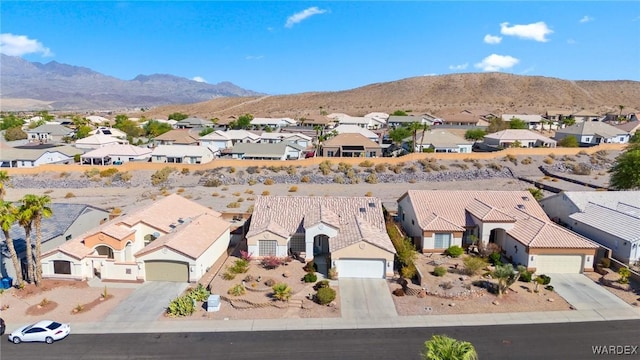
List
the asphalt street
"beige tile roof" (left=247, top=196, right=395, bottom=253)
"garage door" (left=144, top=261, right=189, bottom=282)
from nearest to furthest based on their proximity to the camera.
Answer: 1. the asphalt street
2. "garage door" (left=144, top=261, right=189, bottom=282)
3. "beige tile roof" (left=247, top=196, right=395, bottom=253)

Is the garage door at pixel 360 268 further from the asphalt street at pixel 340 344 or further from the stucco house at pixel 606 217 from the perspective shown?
the stucco house at pixel 606 217

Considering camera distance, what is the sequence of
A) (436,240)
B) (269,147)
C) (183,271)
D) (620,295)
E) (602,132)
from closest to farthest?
(620,295) → (183,271) → (436,240) → (269,147) → (602,132)

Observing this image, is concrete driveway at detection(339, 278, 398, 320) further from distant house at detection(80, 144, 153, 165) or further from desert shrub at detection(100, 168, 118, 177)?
distant house at detection(80, 144, 153, 165)

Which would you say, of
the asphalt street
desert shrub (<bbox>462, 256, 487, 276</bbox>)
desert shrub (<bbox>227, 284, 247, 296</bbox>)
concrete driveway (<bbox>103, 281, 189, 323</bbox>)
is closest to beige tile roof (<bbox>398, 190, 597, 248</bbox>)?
desert shrub (<bbox>462, 256, 487, 276</bbox>)

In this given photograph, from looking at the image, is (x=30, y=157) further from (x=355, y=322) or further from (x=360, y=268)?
(x=355, y=322)

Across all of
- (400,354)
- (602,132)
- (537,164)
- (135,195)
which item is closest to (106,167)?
(135,195)

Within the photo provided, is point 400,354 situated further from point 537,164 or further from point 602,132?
point 602,132
